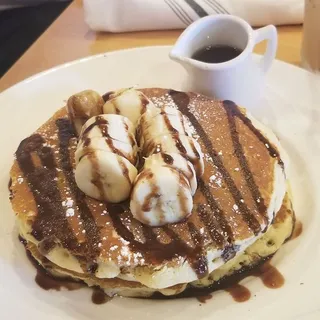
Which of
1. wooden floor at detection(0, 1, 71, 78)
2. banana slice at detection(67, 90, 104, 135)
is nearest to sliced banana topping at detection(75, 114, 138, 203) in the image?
banana slice at detection(67, 90, 104, 135)

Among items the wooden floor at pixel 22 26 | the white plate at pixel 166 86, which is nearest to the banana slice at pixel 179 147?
the white plate at pixel 166 86

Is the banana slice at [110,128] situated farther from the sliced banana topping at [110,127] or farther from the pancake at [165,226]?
the pancake at [165,226]

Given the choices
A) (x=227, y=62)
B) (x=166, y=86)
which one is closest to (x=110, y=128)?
(x=227, y=62)

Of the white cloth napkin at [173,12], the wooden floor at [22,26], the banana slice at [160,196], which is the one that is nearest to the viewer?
the banana slice at [160,196]

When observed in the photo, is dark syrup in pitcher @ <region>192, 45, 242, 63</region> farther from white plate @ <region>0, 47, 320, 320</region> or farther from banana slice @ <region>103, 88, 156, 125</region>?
banana slice @ <region>103, 88, 156, 125</region>

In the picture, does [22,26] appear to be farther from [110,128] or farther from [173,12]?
[110,128]
